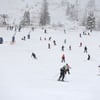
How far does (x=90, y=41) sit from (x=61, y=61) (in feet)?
81.0

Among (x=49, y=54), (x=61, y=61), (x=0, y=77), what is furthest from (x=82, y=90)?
(x=49, y=54)

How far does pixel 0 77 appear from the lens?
2362 cm

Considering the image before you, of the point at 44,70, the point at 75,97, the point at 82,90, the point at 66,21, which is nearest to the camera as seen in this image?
the point at 75,97

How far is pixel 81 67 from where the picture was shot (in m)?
36.1

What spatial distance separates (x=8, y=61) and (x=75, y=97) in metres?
16.2

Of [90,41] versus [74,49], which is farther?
[90,41]

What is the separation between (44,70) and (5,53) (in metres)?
10.2

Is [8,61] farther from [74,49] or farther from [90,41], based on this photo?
[90,41]

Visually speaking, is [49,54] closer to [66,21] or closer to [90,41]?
[90,41]

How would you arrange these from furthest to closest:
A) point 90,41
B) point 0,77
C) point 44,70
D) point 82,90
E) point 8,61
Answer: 1. point 90,41
2. point 8,61
3. point 44,70
4. point 0,77
5. point 82,90

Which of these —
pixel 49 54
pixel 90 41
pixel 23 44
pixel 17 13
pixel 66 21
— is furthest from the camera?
pixel 17 13

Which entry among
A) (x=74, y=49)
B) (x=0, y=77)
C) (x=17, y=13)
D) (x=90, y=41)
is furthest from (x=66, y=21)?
(x=0, y=77)

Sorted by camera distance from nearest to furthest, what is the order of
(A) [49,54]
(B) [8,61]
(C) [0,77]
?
(C) [0,77]
(B) [8,61]
(A) [49,54]

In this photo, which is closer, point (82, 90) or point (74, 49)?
point (82, 90)
